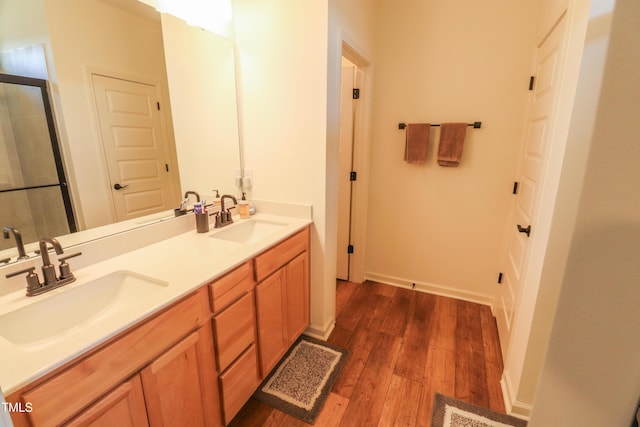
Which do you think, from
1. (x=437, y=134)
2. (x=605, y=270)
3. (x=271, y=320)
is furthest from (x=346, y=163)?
(x=605, y=270)

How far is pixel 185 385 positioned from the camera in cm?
112

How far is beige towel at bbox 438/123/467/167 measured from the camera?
2.35 m

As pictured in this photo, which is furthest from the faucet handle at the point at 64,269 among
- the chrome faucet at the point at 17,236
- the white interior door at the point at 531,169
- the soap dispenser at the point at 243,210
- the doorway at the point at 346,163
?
the white interior door at the point at 531,169

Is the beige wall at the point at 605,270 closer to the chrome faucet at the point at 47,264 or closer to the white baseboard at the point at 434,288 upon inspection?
the chrome faucet at the point at 47,264

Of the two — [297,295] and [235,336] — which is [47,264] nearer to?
[235,336]

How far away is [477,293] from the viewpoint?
104 inches

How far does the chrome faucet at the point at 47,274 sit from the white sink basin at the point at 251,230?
0.79 meters

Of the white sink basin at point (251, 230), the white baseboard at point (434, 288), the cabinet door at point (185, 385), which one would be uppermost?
the white sink basin at point (251, 230)

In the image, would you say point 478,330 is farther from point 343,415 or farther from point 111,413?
point 111,413

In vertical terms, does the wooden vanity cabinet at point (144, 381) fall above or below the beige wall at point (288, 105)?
below

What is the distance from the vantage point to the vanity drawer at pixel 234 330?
1.28 m

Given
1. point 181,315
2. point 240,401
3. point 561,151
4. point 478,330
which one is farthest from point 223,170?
point 478,330

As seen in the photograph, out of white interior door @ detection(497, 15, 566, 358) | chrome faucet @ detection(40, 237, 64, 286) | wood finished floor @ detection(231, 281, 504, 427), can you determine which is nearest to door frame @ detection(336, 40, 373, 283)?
wood finished floor @ detection(231, 281, 504, 427)

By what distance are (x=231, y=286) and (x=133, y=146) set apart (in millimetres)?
870
